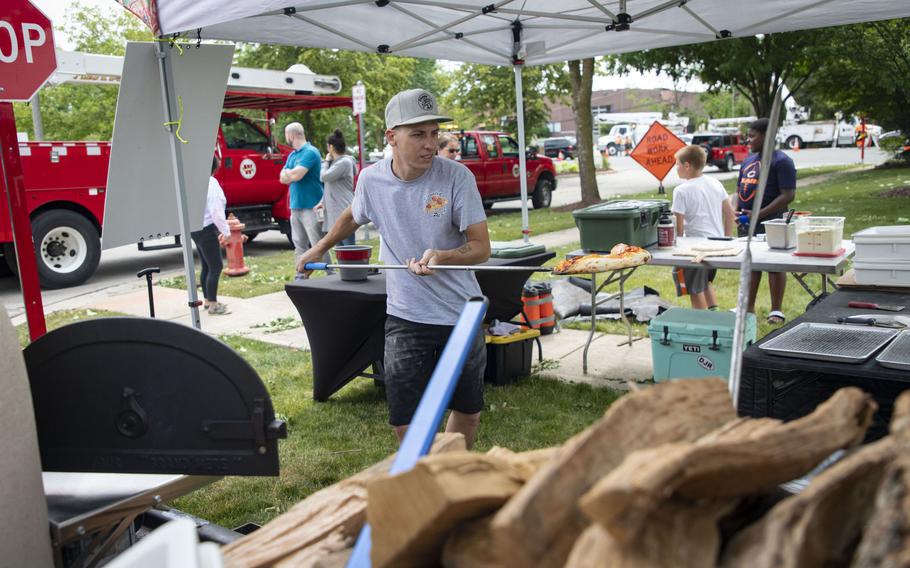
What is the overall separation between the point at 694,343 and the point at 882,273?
1225mm

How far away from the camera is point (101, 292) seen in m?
10.8

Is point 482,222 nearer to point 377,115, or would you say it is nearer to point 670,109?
point 377,115

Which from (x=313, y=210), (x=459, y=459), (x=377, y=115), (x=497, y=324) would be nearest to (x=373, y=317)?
(x=497, y=324)

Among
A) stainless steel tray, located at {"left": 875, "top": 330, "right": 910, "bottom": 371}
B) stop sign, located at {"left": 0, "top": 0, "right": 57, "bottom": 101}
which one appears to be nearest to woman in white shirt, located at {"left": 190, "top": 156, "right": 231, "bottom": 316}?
stop sign, located at {"left": 0, "top": 0, "right": 57, "bottom": 101}

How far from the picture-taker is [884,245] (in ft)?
14.8

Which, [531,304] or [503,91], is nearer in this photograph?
[531,304]

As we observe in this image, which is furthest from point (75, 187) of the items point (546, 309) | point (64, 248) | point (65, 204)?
point (546, 309)

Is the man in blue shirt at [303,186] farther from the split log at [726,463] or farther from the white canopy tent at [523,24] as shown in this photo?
the split log at [726,463]

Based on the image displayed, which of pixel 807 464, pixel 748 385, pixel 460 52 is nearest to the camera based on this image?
pixel 807 464

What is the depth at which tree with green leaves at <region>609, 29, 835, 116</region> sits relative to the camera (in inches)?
656

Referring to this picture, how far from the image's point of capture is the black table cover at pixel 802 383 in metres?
3.14

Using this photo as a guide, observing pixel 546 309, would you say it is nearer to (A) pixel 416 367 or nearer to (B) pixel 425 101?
(A) pixel 416 367

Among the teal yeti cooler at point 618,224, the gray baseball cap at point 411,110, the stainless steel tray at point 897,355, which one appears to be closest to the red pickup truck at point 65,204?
the teal yeti cooler at point 618,224

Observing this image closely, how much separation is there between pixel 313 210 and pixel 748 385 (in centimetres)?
701
